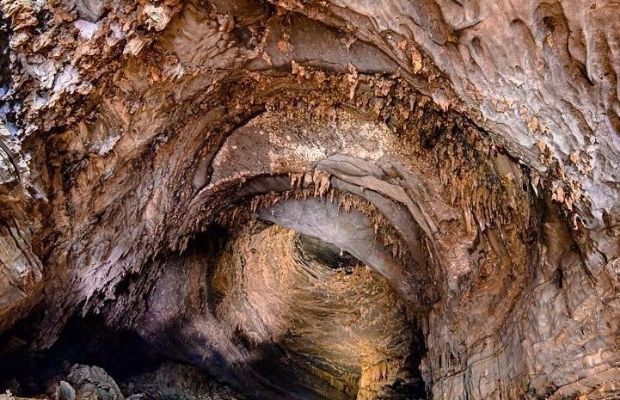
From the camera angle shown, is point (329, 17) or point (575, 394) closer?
point (575, 394)

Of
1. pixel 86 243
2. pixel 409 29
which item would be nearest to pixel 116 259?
pixel 86 243

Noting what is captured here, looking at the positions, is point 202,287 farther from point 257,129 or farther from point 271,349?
point 257,129

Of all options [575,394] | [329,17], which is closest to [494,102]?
[329,17]

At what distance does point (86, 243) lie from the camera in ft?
14.8

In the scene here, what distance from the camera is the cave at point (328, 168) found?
2.76 m

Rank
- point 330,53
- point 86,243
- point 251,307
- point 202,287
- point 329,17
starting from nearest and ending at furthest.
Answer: point 329,17 → point 330,53 → point 86,243 → point 202,287 → point 251,307

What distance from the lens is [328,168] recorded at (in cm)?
526

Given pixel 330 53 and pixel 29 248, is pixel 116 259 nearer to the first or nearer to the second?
pixel 29 248

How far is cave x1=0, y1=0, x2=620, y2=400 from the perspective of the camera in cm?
276

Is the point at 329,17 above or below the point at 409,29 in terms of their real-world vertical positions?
above

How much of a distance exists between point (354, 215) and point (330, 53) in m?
2.76

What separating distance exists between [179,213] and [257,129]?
1.40 meters

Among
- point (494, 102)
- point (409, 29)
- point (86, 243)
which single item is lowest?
point (86, 243)

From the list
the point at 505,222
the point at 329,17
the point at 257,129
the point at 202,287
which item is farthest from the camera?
the point at 202,287
